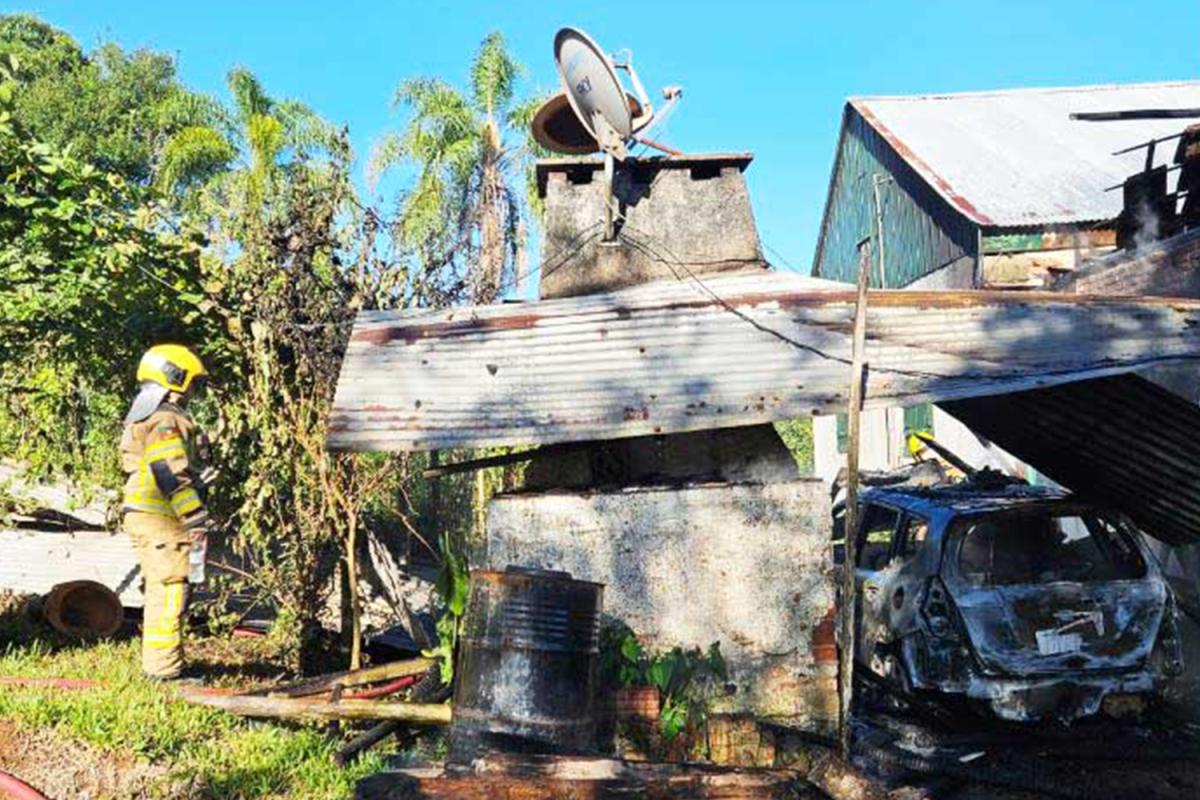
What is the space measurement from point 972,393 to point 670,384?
1733 mm

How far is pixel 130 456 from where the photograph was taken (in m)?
6.98

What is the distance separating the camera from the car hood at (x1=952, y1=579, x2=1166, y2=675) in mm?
6828

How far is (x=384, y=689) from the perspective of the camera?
22.7ft

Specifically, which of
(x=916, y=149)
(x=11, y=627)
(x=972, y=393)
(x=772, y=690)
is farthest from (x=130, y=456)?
(x=916, y=149)

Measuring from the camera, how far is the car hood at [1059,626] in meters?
6.83

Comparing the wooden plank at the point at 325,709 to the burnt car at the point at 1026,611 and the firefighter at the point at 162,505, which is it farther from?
the burnt car at the point at 1026,611

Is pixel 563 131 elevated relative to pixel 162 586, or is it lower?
elevated

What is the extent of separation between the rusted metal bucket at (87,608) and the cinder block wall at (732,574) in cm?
401

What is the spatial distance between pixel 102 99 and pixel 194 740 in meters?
34.4

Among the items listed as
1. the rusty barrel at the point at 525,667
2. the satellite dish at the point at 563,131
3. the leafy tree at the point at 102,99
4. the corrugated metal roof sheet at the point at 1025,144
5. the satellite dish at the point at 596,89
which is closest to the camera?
the rusty barrel at the point at 525,667

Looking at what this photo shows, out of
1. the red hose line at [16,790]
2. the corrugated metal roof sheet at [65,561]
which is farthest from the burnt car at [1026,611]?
the corrugated metal roof sheet at [65,561]

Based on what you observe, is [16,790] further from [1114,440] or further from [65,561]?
[1114,440]

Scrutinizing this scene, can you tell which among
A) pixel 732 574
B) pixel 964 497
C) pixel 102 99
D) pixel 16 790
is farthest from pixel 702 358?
pixel 102 99

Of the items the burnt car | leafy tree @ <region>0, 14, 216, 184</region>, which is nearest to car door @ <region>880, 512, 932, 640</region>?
the burnt car
